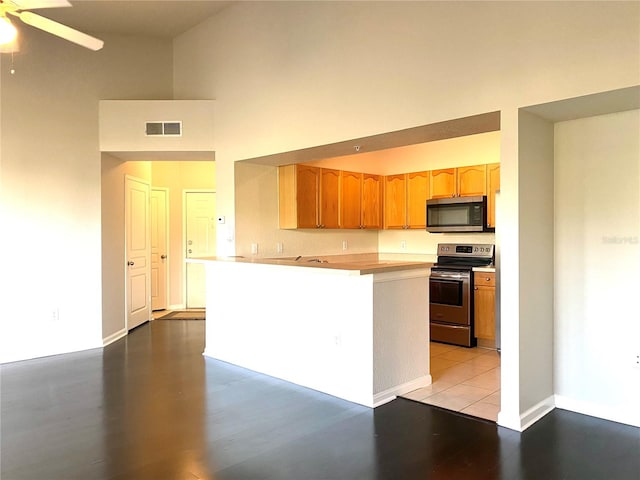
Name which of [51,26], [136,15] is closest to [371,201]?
[136,15]

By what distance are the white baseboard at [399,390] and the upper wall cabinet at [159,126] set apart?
323 centimetres

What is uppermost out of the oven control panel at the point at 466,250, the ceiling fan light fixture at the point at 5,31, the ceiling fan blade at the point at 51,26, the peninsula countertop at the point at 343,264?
the ceiling fan blade at the point at 51,26

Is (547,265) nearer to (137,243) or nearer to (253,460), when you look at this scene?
(253,460)

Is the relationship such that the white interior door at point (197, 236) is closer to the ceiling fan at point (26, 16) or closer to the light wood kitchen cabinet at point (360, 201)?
the light wood kitchen cabinet at point (360, 201)

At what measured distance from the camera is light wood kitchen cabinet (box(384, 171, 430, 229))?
Answer: 610cm

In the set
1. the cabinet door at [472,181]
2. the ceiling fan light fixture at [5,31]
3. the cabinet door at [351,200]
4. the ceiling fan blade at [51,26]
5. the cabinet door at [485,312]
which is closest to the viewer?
the ceiling fan light fixture at [5,31]

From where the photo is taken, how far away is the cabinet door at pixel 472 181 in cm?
545

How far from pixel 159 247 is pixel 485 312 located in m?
5.03

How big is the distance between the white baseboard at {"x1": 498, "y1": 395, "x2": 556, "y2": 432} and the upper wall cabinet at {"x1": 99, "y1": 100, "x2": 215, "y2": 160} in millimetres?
3902

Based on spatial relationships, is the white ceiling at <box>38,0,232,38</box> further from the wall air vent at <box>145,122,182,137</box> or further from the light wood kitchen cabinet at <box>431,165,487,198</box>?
the light wood kitchen cabinet at <box>431,165,487,198</box>

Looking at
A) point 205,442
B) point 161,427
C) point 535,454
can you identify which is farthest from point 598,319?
point 161,427

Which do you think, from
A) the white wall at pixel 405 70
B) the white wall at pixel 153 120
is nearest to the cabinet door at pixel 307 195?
the white wall at pixel 405 70

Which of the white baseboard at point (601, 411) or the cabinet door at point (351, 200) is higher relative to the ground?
the cabinet door at point (351, 200)

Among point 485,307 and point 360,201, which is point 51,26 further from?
point 485,307
